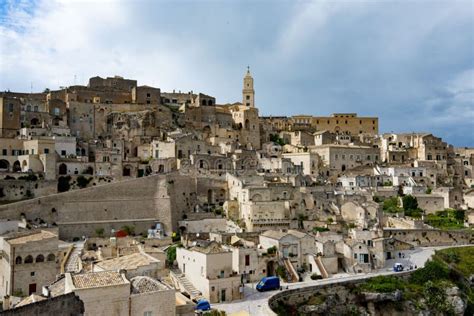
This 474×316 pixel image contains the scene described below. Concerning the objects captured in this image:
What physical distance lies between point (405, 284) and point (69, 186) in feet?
86.0

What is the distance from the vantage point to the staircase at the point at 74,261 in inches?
1048

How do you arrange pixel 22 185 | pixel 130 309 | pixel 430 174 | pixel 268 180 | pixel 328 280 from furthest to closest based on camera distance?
pixel 430 174 → pixel 268 180 → pixel 22 185 → pixel 328 280 → pixel 130 309

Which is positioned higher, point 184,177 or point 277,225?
point 184,177

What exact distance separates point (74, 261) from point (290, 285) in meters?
12.5

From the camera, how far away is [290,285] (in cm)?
2958

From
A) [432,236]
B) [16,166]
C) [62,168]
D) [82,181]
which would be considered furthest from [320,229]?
[16,166]

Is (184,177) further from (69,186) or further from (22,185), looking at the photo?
(22,185)

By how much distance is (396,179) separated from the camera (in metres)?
52.5

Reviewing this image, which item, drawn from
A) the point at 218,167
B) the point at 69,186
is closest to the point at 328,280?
the point at 218,167

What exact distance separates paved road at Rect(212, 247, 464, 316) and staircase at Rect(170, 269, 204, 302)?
1262mm

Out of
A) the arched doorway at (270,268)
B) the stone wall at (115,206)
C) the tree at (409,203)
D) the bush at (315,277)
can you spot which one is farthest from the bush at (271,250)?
the tree at (409,203)

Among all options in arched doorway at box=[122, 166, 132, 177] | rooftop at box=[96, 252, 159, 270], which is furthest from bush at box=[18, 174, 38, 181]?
rooftop at box=[96, 252, 159, 270]

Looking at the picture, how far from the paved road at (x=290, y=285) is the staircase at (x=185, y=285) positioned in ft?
4.14

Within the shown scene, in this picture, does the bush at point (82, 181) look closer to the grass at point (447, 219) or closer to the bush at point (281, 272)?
the bush at point (281, 272)
